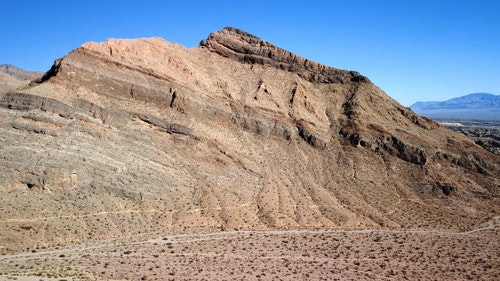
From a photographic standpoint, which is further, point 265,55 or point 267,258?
point 265,55

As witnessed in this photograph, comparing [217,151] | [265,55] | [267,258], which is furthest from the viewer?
[265,55]

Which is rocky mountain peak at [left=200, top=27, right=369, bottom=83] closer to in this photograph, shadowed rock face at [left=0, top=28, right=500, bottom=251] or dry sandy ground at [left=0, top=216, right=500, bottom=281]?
shadowed rock face at [left=0, top=28, right=500, bottom=251]

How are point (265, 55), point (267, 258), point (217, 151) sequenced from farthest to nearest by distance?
point (265, 55) → point (217, 151) → point (267, 258)

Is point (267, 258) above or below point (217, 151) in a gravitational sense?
below

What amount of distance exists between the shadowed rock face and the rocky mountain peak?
19 centimetres

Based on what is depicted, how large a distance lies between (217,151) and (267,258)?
2309 centimetres

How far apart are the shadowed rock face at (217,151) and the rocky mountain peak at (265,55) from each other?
0.19 meters

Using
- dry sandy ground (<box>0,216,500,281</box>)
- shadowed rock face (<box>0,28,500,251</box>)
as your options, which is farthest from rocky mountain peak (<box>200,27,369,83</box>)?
dry sandy ground (<box>0,216,500,281</box>)

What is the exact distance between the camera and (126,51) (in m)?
60.2

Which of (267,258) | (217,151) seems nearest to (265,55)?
(217,151)

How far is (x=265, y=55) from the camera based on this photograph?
78.1 meters

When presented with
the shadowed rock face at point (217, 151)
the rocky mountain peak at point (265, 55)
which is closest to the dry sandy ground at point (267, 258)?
the shadowed rock face at point (217, 151)

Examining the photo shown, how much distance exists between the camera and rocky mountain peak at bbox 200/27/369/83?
77.2 m

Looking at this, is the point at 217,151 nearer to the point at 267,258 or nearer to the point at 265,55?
the point at 267,258
